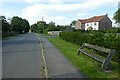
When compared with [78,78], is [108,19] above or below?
above

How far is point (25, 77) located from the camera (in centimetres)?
873

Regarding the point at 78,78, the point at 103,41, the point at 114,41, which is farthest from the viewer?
the point at 103,41

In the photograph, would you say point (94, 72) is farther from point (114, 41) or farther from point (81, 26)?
point (81, 26)

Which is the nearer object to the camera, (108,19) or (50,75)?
(50,75)

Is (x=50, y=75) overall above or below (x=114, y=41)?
below

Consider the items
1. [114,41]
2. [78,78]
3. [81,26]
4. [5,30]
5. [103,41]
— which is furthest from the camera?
[81,26]

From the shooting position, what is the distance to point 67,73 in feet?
30.6

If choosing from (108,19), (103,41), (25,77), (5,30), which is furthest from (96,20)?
(25,77)

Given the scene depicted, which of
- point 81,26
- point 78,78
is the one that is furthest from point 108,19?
point 78,78

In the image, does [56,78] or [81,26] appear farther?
[81,26]

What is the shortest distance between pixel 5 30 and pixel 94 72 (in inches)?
2314

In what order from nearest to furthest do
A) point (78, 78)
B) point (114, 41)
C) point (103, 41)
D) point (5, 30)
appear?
point (78, 78), point (114, 41), point (103, 41), point (5, 30)

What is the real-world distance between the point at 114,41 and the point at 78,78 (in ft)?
16.3

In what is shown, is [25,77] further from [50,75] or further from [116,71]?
[116,71]
